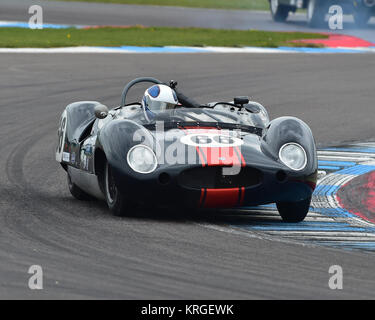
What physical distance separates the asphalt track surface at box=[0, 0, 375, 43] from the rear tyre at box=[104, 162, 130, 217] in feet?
62.4

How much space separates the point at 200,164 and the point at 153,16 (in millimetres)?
24388

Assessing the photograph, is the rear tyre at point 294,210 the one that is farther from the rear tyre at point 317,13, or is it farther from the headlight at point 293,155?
the rear tyre at point 317,13

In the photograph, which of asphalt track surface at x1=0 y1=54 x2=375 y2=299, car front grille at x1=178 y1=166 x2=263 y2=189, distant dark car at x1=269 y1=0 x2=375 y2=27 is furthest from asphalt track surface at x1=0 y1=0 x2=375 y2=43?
car front grille at x1=178 y1=166 x2=263 y2=189

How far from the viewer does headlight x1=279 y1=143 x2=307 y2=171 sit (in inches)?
314

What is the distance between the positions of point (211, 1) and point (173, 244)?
34062 millimetres

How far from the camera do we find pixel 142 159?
7762 mm

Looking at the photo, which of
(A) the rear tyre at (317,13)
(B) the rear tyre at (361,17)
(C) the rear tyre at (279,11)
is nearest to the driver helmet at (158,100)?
(A) the rear tyre at (317,13)

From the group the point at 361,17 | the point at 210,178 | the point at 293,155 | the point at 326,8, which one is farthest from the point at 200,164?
the point at 326,8

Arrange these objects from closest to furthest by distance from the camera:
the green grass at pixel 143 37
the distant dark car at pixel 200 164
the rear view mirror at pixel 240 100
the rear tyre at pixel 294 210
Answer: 1. the distant dark car at pixel 200 164
2. the rear tyre at pixel 294 210
3. the rear view mirror at pixel 240 100
4. the green grass at pixel 143 37

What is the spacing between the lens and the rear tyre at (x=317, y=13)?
29.2 meters

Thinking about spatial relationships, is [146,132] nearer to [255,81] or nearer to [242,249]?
→ [242,249]

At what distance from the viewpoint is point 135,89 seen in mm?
16953

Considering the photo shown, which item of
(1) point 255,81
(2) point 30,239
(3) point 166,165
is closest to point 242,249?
(3) point 166,165

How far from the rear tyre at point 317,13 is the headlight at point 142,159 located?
21.9 meters
